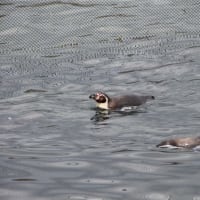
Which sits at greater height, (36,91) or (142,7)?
(142,7)

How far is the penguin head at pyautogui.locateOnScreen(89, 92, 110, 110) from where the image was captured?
40.2 feet

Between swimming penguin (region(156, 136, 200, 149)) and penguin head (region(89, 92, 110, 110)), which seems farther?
penguin head (region(89, 92, 110, 110))

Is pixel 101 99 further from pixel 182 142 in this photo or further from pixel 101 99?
pixel 182 142

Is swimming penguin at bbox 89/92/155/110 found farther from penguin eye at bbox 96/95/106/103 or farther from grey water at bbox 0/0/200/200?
grey water at bbox 0/0/200/200

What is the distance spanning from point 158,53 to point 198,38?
5.84 feet

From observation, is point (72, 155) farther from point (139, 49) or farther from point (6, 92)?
point (139, 49)

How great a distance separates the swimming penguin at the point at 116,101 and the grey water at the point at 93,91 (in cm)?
22

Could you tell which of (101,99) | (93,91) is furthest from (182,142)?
(93,91)

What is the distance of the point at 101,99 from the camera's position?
40.2ft

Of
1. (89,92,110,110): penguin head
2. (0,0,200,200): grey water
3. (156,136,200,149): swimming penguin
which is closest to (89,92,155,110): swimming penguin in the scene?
(89,92,110,110): penguin head

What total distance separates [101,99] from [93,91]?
141 centimetres

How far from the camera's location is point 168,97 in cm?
1257

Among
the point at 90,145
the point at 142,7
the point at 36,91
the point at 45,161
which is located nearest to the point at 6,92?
the point at 36,91

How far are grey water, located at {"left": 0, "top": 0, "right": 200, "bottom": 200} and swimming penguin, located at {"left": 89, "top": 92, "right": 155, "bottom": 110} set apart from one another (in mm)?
221
